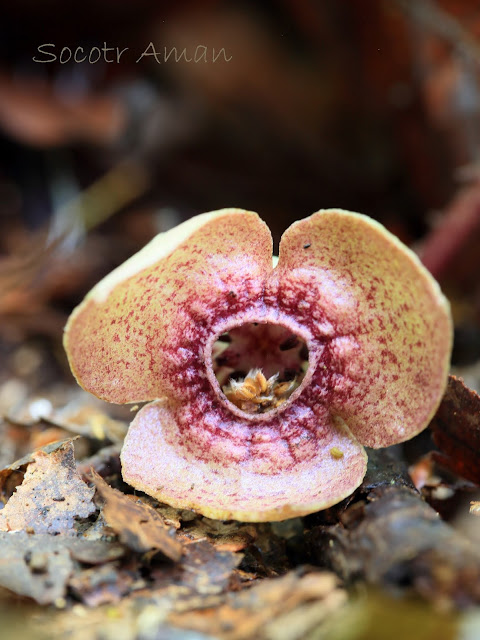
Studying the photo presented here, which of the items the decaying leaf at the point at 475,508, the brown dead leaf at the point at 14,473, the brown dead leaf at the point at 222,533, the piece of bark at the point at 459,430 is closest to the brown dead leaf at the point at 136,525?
the brown dead leaf at the point at 222,533

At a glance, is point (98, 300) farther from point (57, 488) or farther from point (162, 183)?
point (162, 183)

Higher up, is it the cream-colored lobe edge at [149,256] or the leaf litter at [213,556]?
the cream-colored lobe edge at [149,256]

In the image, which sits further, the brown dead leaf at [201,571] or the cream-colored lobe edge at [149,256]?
the cream-colored lobe edge at [149,256]

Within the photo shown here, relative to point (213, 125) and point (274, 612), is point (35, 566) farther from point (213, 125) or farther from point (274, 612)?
point (213, 125)

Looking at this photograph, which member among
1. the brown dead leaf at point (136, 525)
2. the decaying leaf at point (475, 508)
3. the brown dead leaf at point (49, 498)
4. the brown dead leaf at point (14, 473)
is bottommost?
the brown dead leaf at point (14, 473)

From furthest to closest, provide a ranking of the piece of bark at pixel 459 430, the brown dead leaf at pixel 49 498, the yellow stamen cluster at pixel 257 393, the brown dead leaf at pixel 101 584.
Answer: the yellow stamen cluster at pixel 257 393, the piece of bark at pixel 459 430, the brown dead leaf at pixel 49 498, the brown dead leaf at pixel 101 584

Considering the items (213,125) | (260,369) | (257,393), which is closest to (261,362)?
(260,369)

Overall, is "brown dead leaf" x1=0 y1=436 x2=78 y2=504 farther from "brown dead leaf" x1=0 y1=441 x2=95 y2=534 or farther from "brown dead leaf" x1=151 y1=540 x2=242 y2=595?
"brown dead leaf" x1=151 y1=540 x2=242 y2=595

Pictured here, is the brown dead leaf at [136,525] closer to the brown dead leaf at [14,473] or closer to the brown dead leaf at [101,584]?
the brown dead leaf at [101,584]

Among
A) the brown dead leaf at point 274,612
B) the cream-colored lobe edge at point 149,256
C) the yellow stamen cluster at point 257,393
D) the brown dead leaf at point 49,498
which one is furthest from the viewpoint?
the yellow stamen cluster at point 257,393
